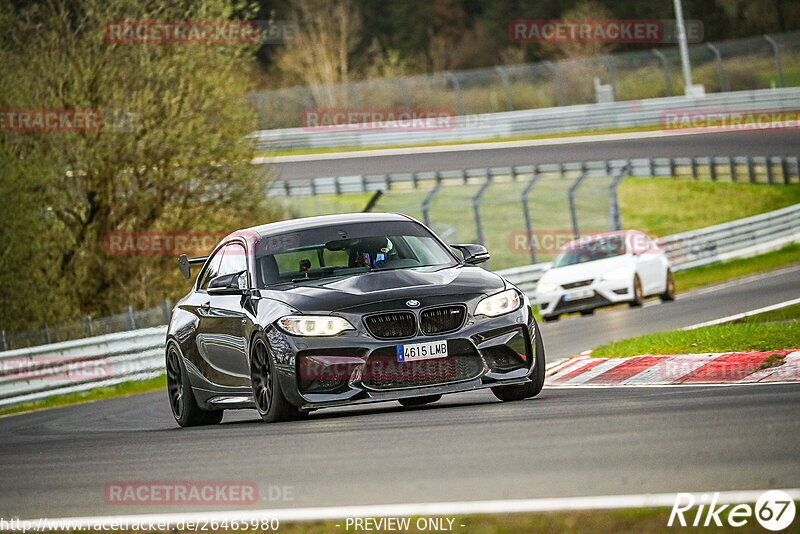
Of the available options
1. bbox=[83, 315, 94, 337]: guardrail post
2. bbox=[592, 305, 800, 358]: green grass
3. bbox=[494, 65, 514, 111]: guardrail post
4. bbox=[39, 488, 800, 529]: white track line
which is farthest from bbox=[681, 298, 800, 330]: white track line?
bbox=[494, 65, 514, 111]: guardrail post

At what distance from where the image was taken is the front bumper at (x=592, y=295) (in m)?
23.0

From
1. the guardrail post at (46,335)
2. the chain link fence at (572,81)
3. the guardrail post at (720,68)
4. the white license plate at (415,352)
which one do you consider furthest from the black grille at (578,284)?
the guardrail post at (720,68)

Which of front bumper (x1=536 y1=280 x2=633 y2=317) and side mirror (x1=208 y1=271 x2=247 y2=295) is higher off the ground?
side mirror (x1=208 y1=271 x2=247 y2=295)

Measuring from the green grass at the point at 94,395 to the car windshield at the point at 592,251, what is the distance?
7276mm

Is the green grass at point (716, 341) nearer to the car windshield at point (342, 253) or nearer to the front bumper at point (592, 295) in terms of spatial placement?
the car windshield at point (342, 253)

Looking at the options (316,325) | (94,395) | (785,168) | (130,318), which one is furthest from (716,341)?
(785,168)

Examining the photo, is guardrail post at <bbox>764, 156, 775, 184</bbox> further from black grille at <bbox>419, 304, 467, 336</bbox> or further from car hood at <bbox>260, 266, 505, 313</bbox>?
black grille at <bbox>419, 304, 467, 336</bbox>

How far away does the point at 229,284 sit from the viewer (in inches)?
427

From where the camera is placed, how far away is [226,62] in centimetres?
2908

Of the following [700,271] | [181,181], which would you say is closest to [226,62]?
[181,181]

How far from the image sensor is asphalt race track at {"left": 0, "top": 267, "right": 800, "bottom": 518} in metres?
6.24

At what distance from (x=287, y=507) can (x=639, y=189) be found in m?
37.8

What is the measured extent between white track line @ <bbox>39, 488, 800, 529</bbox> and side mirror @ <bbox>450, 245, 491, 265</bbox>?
5004 mm

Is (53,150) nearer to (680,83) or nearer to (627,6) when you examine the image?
(680,83)
